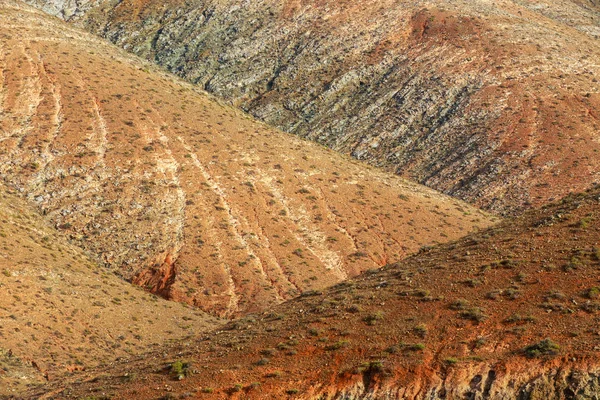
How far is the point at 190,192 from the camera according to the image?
58156mm

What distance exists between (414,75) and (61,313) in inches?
2011

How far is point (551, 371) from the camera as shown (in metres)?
23.1

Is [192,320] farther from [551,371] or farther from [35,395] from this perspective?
[551,371]

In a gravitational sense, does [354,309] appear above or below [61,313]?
above

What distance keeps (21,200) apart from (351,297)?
31557 mm

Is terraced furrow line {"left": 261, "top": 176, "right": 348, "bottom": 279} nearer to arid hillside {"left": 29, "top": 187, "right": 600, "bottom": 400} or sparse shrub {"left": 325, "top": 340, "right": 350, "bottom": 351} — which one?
arid hillside {"left": 29, "top": 187, "right": 600, "bottom": 400}

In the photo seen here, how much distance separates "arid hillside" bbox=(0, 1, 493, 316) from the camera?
172 ft

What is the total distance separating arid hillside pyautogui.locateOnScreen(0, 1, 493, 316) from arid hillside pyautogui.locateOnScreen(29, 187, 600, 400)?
17.9m

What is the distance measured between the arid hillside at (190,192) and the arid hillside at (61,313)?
2.55 meters

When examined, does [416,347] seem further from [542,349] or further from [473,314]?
[542,349]

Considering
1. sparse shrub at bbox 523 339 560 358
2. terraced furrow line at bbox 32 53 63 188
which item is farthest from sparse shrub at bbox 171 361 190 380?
terraced furrow line at bbox 32 53 63 188

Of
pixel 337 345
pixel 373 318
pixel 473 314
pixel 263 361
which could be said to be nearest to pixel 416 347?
pixel 473 314

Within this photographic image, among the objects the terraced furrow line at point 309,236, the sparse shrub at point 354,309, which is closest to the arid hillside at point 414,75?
the terraced furrow line at point 309,236

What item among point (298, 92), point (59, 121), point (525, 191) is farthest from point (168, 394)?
point (298, 92)
